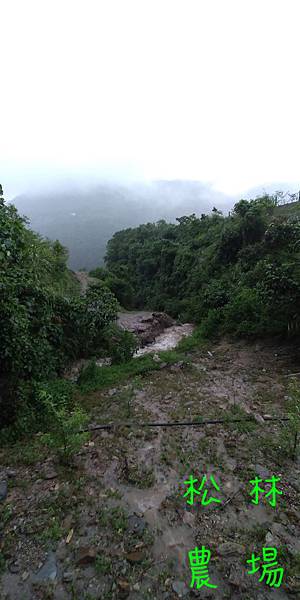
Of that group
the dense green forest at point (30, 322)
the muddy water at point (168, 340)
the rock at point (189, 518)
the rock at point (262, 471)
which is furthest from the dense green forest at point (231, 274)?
the rock at point (189, 518)

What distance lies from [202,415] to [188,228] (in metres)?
30.7

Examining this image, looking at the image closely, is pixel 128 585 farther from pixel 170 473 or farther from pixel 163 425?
pixel 163 425

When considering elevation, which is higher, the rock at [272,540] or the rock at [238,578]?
the rock at [238,578]

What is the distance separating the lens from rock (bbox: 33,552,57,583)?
2256 millimetres

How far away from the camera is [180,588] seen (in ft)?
7.25

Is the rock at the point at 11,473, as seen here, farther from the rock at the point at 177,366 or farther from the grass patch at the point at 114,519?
the rock at the point at 177,366

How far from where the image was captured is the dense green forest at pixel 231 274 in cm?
747

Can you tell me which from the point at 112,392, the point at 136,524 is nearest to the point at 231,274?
the point at 112,392

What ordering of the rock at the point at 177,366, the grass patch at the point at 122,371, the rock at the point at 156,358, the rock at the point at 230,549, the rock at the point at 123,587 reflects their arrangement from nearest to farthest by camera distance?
the rock at the point at 123,587
the rock at the point at 230,549
the grass patch at the point at 122,371
the rock at the point at 177,366
the rock at the point at 156,358

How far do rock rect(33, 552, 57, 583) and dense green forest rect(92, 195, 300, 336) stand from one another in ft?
22.1

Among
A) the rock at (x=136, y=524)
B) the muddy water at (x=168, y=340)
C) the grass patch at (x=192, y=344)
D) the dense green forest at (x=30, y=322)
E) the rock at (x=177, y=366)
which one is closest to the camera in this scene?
the rock at (x=136, y=524)

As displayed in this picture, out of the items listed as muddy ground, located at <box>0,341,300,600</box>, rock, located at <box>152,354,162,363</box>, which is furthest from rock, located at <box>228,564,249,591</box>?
rock, located at <box>152,354,162,363</box>

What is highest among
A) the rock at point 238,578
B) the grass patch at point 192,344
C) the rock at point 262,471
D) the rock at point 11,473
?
the rock at point 11,473

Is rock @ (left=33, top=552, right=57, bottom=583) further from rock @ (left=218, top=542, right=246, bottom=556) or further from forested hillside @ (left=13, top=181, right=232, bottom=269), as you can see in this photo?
forested hillside @ (left=13, top=181, right=232, bottom=269)
